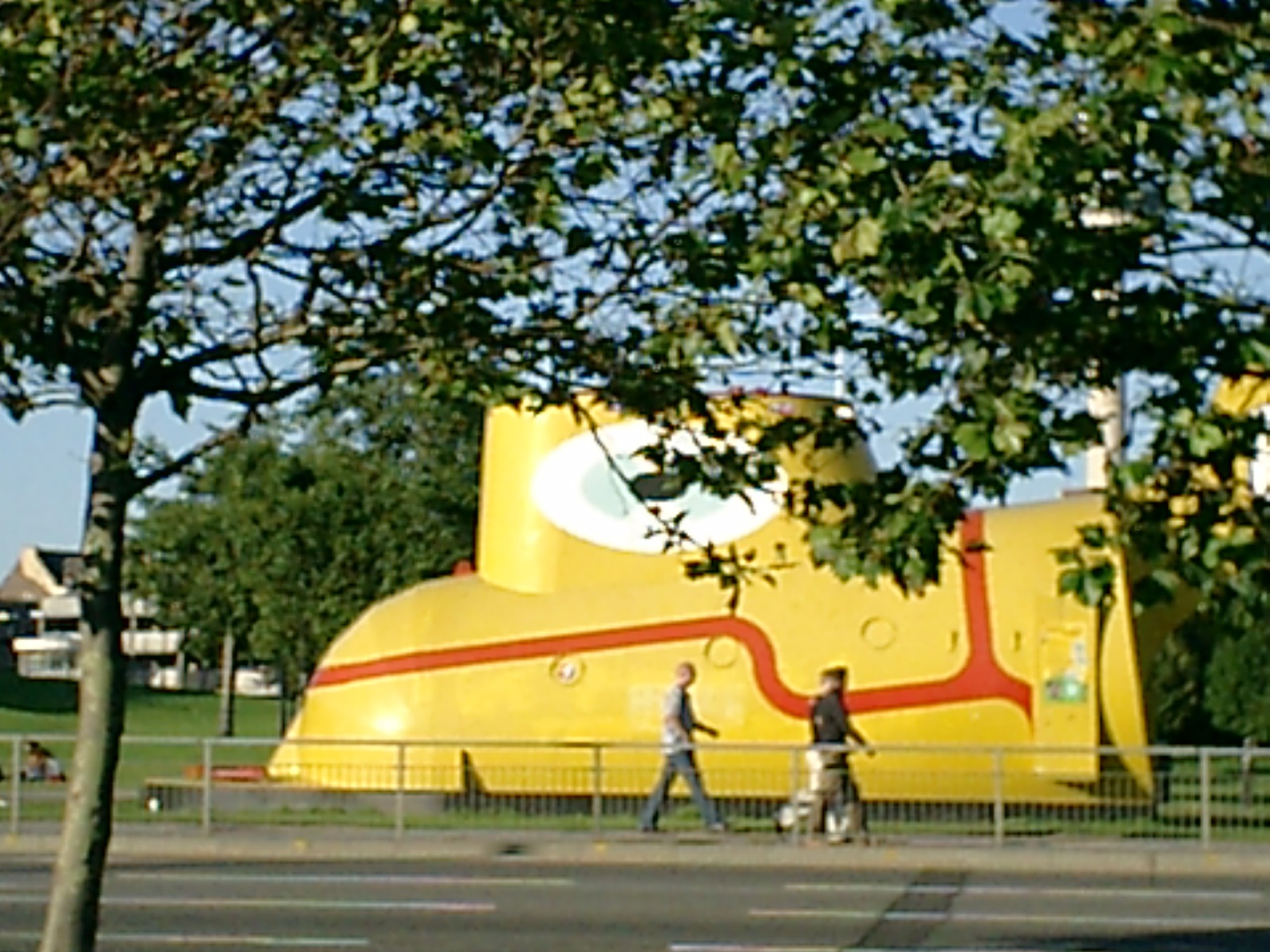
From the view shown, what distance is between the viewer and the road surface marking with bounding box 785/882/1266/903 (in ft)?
63.3

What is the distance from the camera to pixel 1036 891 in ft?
64.9

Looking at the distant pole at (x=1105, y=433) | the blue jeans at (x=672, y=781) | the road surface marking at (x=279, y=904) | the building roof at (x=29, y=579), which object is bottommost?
the road surface marking at (x=279, y=904)

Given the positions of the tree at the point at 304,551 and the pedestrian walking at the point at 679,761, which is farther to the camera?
the tree at the point at 304,551

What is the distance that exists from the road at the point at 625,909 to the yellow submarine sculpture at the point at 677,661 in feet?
6.25

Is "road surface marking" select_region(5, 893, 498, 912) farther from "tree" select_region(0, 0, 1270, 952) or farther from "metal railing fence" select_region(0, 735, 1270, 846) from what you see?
"tree" select_region(0, 0, 1270, 952)

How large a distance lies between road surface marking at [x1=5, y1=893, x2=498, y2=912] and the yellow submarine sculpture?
5.36 m

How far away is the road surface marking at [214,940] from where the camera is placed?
15.4 meters

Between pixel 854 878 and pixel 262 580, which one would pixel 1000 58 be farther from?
pixel 262 580

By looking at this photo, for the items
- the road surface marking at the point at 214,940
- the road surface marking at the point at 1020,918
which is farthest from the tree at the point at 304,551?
the road surface marking at the point at 214,940

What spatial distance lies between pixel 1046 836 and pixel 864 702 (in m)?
2.66

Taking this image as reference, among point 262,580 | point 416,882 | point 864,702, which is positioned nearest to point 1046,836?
point 864,702

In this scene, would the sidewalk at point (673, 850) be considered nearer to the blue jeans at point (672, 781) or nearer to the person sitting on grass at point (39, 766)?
the blue jeans at point (672, 781)

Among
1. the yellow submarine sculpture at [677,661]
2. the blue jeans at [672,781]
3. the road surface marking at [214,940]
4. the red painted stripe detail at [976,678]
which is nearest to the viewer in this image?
the road surface marking at [214,940]

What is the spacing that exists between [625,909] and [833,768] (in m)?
5.35
